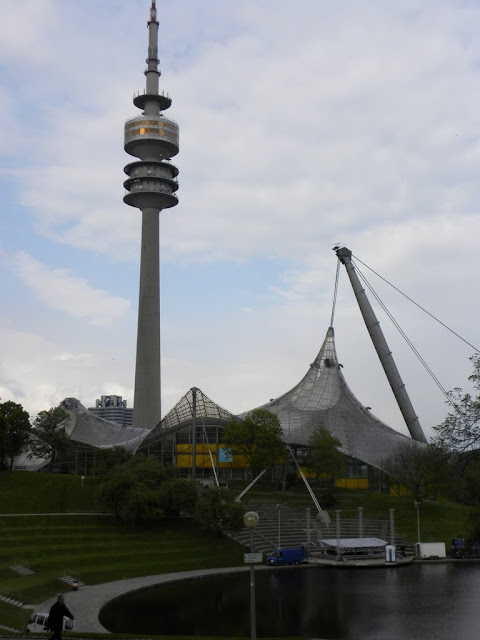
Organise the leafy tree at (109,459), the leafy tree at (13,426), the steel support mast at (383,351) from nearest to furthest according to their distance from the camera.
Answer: the leafy tree at (109,459) → the leafy tree at (13,426) → the steel support mast at (383,351)

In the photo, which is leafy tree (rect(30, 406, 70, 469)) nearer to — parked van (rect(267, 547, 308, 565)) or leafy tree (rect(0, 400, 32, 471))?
leafy tree (rect(0, 400, 32, 471))

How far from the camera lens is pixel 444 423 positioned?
79.9 feet

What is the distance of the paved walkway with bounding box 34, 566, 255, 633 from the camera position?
35.8m

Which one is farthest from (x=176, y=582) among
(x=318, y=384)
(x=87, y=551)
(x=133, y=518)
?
(x=318, y=384)

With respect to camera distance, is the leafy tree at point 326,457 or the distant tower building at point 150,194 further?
the distant tower building at point 150,194

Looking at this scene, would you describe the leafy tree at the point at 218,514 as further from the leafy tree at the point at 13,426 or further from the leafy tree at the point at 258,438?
the leafy tree at the point at 13,426

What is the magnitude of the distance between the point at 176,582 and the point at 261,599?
376 inches

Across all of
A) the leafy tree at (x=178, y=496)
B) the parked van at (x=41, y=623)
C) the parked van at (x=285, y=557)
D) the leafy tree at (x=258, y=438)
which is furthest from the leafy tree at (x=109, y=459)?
the parked van at (x=41, y=623)

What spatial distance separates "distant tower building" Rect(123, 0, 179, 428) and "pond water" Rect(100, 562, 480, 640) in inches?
3020

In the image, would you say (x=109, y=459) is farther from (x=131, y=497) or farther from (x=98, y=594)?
A: (x=98, y=594)

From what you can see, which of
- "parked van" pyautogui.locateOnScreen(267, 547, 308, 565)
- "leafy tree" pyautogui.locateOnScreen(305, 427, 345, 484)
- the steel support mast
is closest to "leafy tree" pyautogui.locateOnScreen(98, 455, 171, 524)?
"parked van" pyautogui.locateOnScreen(267, 547, 308, 565)

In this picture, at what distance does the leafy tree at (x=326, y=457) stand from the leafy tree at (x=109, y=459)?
21927mm

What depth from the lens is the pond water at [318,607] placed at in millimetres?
33469

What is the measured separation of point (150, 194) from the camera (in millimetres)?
134750
